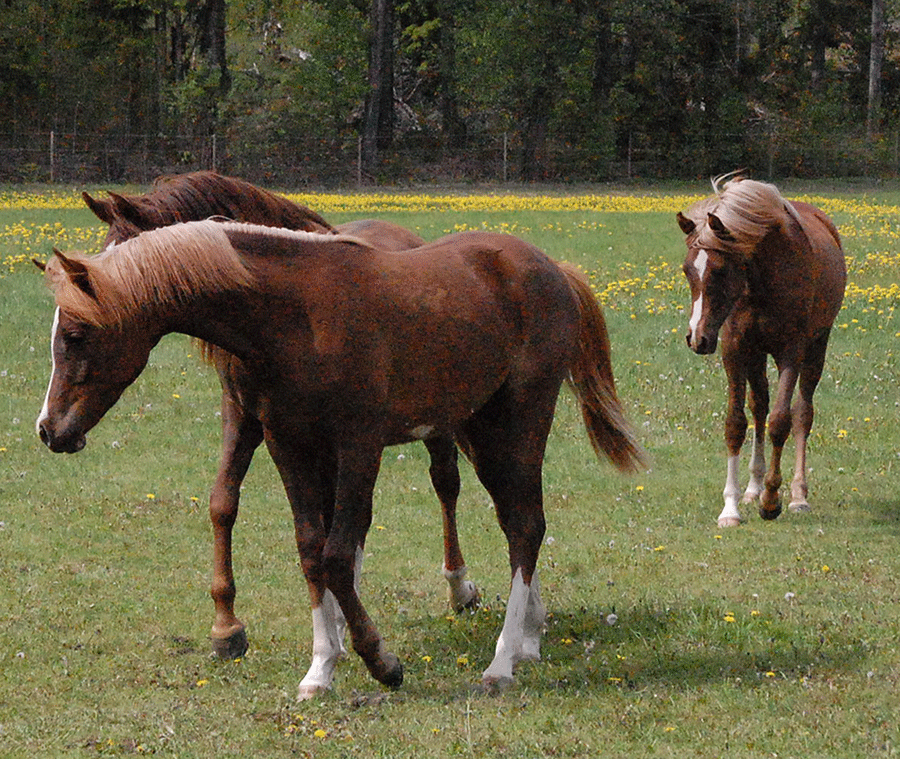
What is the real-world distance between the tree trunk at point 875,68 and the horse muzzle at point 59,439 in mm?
53656

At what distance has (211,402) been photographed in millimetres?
13734

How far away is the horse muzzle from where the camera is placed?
534 cm

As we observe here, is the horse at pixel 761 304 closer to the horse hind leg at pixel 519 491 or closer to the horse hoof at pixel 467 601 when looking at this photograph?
the horse hoof at pixel 467 601

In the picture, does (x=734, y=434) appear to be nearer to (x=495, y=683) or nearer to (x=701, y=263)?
(x=701, y=263)

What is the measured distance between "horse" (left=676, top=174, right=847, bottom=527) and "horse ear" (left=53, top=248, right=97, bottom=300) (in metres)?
4.74

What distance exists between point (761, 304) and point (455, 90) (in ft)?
152

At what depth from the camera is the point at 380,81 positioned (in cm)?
5197

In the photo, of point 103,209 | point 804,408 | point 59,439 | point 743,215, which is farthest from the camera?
point 804,408

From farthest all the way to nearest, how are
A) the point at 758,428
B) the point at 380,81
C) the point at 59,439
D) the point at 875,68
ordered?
1. the point at 875,68
2. the point at 380,81
3. the point at 758,428
4. the point at 59,439

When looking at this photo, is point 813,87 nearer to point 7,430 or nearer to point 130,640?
point 7,430

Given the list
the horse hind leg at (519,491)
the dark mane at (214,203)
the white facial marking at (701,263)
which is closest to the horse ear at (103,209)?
the dark mane at (214,203)

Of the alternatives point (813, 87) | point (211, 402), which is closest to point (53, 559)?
point (211, 402)

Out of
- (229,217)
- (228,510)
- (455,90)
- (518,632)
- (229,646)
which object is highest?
(455,90)

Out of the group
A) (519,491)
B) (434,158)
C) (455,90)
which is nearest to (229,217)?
(519,491)
